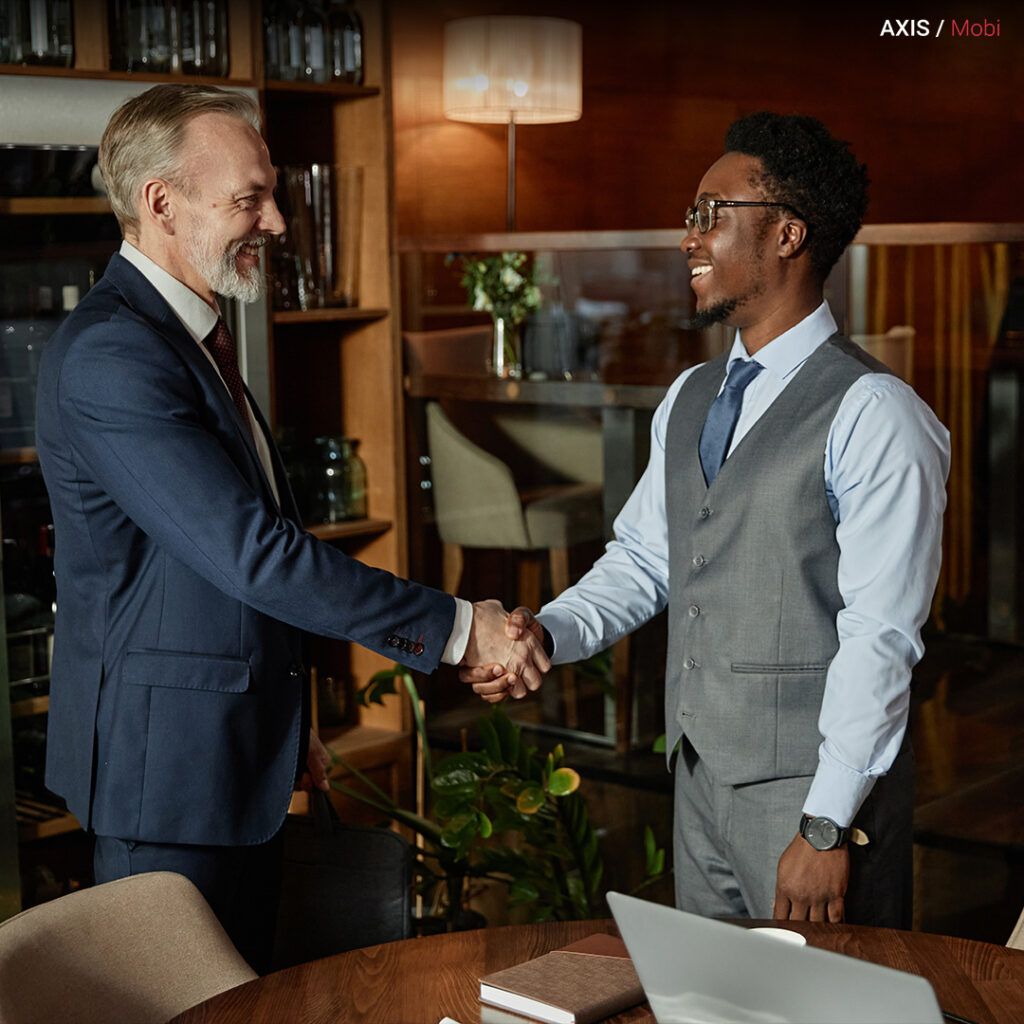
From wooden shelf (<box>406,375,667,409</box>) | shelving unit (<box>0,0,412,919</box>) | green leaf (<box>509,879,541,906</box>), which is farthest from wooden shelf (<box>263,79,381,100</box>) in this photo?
green leaf (<box>509,879,541,906</box>)

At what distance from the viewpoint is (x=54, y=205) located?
9.69 ft

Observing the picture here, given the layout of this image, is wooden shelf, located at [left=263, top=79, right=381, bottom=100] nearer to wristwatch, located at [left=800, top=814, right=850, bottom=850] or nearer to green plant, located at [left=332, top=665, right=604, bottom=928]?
green plant, located at [left=332, top=665, right=604, bottom=928]

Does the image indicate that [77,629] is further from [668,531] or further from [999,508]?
[999,508]

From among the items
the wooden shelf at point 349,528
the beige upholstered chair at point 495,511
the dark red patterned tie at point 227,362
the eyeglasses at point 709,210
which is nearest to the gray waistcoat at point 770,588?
the eyeglasses at point 709,210

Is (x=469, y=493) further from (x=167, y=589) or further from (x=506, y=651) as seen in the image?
(x=167, y=589)

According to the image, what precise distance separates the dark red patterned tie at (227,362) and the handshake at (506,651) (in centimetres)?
50

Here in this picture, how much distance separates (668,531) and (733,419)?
221 mm

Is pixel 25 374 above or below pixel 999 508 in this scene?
above

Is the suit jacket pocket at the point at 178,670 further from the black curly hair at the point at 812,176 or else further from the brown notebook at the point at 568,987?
the black curly hair at the point at 812,176

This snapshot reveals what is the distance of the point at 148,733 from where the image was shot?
1945 mm

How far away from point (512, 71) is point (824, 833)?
2.41 metres

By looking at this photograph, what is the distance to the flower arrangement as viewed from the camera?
3362mm

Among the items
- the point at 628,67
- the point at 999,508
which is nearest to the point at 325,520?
the point at 628,67

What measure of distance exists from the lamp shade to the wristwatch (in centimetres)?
234
